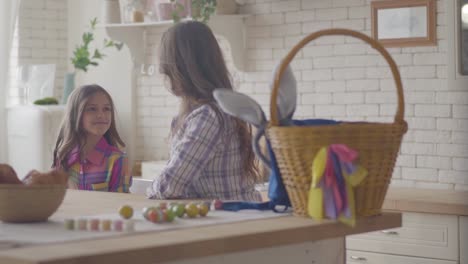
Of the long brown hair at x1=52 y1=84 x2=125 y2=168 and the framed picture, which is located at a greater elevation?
the framed picture

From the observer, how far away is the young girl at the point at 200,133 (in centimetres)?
258

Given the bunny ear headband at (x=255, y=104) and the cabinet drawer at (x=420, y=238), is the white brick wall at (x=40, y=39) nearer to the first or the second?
the cabinet drawer at (x=420, y=238)

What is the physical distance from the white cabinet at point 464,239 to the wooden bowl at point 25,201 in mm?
2172

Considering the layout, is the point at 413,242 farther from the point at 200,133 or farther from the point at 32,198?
the point at 32,198

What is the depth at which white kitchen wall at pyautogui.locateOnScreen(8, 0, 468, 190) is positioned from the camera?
4.23 metres

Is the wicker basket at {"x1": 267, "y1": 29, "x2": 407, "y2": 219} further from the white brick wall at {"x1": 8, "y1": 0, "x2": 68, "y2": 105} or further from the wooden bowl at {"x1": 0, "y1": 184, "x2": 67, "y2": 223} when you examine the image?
the white brick wall at {"x1": 8, "y1": 0, "x2": 68, "y2": 105}

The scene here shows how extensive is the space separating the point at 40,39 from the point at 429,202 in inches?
121

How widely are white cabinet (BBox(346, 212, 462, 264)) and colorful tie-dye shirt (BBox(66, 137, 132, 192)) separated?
4.20ft

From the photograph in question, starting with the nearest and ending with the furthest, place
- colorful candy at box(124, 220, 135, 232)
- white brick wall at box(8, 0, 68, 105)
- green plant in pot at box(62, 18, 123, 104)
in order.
Answer: colorful candy at box(124, 220, 135, 232) → green plant in pot at box(62, 18, 123, 104) → white brick wall at box(8, 0, 68, 105)

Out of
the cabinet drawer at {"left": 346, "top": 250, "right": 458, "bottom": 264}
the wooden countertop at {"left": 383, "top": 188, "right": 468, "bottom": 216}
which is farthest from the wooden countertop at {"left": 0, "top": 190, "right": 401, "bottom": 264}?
the cabinet drawer at {"left": 346, "top": 250, "right": 458, "bottom": 264}

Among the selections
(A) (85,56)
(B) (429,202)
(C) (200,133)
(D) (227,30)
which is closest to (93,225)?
(C) (200,133)

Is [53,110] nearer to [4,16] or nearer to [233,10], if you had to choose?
[4,16]

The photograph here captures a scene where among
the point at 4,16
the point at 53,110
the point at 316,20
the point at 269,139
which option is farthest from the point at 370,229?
the point at 4,16

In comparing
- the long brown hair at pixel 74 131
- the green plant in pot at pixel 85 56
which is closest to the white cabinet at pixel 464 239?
the long brown hair at pixel 74 131
